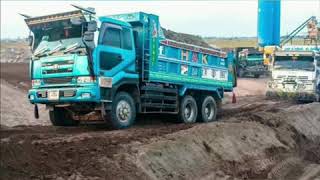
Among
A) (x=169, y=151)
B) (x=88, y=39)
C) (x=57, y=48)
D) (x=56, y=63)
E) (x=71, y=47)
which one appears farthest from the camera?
(x=57, y=48)

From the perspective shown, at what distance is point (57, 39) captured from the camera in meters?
13.0

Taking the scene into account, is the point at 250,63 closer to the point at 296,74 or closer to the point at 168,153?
the point at 296,74

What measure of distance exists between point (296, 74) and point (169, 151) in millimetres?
17260

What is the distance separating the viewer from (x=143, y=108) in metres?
14.1

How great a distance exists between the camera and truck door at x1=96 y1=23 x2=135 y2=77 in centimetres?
1247

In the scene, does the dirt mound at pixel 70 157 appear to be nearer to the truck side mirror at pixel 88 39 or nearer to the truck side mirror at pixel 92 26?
the truck side mirror at pixel 88 39

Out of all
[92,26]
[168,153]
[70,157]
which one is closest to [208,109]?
[92,26]

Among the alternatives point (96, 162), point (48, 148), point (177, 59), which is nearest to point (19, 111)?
point (177, 59)

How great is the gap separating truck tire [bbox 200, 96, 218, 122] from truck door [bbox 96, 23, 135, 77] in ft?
13.1

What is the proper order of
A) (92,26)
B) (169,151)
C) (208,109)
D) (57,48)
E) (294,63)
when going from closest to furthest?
(169,151) → (92,26) → (57,48) → (208,109) → (294,63)

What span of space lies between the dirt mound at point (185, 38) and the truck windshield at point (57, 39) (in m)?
3.37

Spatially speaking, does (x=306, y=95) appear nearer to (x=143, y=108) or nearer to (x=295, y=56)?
(x=295, y=56)

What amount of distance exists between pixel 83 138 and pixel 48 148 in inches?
60.9

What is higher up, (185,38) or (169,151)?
(185,38)
